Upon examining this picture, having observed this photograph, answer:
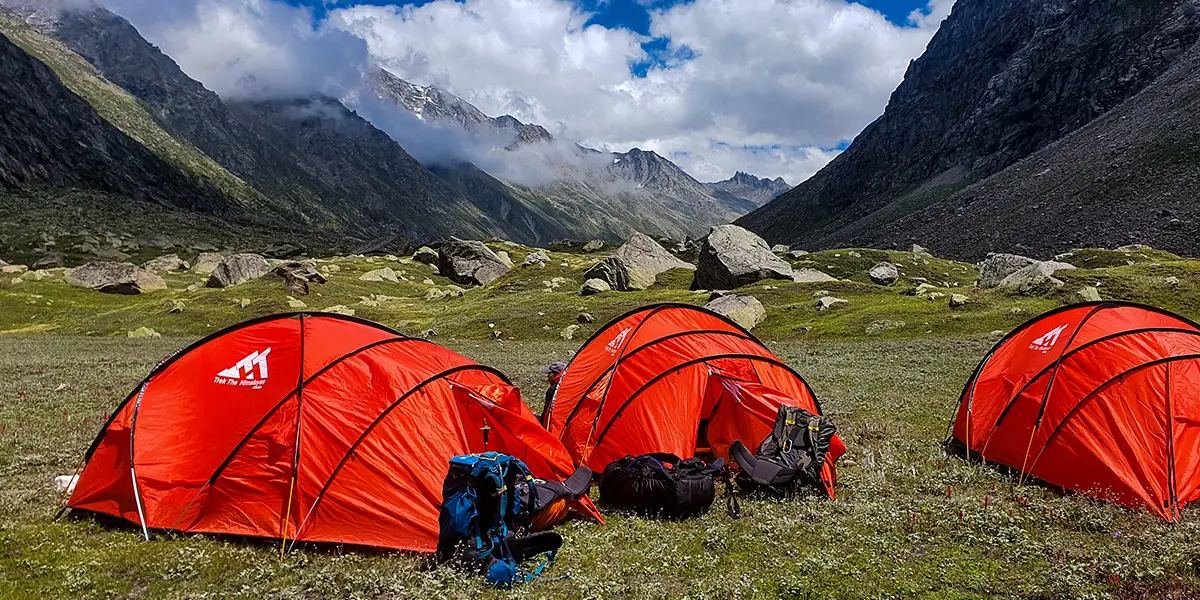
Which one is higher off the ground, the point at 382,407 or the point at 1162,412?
the point at 382,407

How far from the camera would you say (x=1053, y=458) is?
13.2 metres

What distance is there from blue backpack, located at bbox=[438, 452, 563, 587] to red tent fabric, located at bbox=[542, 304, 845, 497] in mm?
4399

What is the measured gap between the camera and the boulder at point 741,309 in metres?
55.4

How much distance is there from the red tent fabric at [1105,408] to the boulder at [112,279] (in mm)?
94608

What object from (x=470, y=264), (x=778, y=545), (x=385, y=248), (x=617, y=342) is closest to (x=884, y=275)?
(x=470, y=264)

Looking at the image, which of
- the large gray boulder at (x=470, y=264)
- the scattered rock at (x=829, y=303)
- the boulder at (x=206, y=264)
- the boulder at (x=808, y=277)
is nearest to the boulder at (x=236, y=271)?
the boulder at (x=206, y=264)

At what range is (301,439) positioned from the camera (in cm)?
1112

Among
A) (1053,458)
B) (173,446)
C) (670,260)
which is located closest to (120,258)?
(670,260)

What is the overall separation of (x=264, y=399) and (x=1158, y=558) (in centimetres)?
1409

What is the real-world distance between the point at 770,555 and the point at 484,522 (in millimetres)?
4424

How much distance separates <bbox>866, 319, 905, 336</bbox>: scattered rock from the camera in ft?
159

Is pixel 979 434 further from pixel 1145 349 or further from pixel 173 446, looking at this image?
pixel 173 446

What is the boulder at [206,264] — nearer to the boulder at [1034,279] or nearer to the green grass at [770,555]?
the green grass at [770,555]

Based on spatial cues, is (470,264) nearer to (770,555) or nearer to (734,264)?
(734,264)
